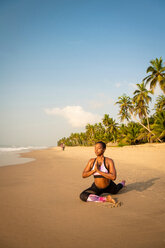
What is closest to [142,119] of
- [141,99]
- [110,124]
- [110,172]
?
[141,99]

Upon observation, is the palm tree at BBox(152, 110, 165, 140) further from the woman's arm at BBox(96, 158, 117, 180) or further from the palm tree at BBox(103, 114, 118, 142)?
the palm tree at BBox(103, 114, 118, 142)

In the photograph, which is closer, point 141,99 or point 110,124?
point 141,99

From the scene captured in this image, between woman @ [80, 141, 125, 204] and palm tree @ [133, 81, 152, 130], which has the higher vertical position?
palm tree @ [133, 81, 152, 130]

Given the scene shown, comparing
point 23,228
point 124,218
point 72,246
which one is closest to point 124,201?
point 124,218

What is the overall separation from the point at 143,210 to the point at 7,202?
106 inches

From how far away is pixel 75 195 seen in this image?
12.4ft

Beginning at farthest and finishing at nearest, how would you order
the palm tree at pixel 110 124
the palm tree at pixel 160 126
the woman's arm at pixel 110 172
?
the palm tree at pixel 110 124 < the palm tree at pixel 160 126 < the woman's arm at pixel 110 172

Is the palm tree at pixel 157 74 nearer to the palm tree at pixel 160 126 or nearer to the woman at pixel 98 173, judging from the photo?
the palm tree at pixel 160 126

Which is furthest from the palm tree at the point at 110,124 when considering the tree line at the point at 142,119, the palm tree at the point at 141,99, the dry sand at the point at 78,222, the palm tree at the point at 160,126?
the dry sand at the point at 78,222

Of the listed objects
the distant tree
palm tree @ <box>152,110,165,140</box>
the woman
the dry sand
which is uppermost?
the distant tree

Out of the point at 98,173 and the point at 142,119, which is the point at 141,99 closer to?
the point at 142,119

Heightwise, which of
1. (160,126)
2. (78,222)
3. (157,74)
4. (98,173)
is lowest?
(78,222)

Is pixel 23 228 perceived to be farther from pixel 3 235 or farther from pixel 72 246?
pixel 72 246

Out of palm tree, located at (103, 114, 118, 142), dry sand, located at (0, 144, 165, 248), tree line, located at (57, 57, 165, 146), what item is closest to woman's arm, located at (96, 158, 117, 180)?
dry sand, located at (0, 144, 165, 248)
